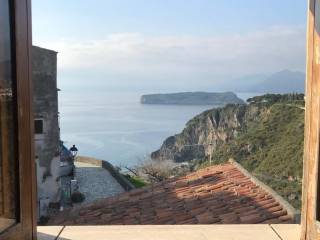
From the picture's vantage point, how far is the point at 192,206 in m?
6.39

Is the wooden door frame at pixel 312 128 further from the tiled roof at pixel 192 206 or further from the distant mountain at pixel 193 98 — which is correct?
the distant mountain at pixel 193 98

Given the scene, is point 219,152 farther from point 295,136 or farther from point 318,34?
point 318,34

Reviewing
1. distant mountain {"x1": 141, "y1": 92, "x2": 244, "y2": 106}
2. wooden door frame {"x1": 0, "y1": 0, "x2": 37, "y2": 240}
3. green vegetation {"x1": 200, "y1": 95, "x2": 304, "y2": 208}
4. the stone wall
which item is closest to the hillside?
green vegetation {"x1": 200, "y1": 95, "x2": 304, "y2": 208}

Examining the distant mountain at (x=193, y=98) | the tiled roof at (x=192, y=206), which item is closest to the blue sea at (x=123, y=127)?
the distant mountain at (x=193, y=98)

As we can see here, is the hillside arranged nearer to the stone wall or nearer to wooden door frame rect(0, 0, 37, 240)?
wooden door frame rect(0, 0, 37, 240)

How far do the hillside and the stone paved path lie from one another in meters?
3.88

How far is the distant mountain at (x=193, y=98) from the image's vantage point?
2891cm

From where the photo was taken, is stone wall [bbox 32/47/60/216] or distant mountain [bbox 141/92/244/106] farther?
distant mountain [bbox 141/92/244/106]

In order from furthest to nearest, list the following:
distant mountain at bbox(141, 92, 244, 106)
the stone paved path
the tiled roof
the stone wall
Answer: distant mountain at bbox(141, 92, 244, 106) → the stone paved path → the stone wall → the tiled roof

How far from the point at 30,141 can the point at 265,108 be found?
1966cm

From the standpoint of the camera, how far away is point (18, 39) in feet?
7.06

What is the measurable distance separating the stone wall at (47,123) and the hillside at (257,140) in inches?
219

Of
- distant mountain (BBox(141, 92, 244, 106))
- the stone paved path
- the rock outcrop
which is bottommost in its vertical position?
the stone paved path

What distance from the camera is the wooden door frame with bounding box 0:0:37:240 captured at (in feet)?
7.03
